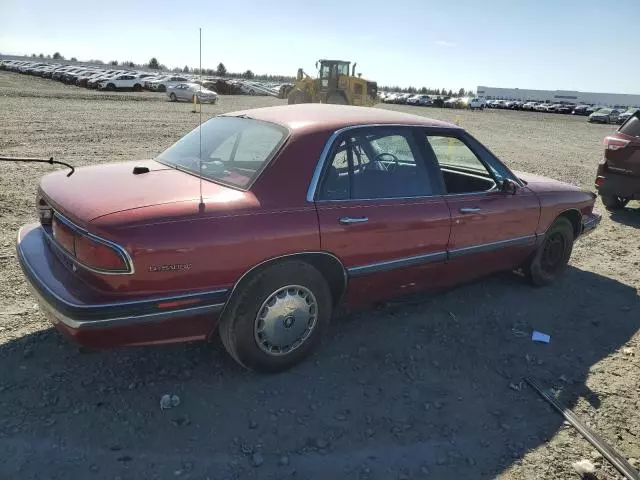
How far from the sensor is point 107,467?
2.49m

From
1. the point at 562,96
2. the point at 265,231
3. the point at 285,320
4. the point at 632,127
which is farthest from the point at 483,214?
the point at 562,96

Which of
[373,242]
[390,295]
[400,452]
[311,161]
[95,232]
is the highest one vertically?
[311,161]

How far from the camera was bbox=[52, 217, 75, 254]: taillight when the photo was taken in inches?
111

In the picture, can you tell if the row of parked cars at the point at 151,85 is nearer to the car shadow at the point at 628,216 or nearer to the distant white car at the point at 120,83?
the distant white car at the point at 120,83

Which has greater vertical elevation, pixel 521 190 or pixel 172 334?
pixel 521 190

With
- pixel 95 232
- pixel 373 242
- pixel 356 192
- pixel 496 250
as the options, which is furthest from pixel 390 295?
pixel 95 232

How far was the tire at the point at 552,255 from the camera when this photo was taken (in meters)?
4.91

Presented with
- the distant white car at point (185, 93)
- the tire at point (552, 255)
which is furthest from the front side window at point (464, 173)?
the distant white car at point (185, 93)

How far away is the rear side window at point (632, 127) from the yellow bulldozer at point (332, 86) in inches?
794

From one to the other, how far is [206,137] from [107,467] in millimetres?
2354

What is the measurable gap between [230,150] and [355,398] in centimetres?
191

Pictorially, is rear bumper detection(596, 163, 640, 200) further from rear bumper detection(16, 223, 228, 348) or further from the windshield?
rear bumper detection(16, 223, 228, 348)

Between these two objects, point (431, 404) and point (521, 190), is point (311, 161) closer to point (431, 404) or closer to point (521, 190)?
point (431, 404)

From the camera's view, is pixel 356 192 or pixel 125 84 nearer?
pixel 356 192
